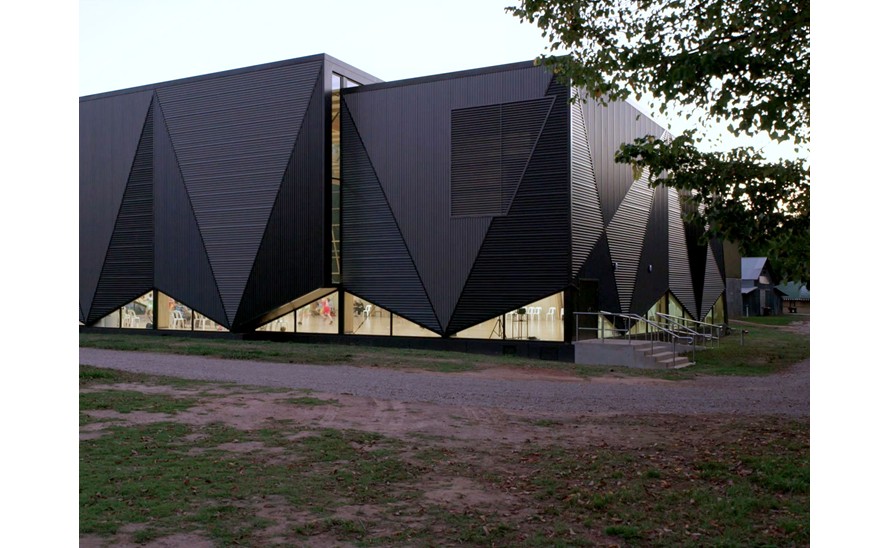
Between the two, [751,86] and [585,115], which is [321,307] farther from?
[751,86]

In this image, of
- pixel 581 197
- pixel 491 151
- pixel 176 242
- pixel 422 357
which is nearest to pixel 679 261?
pixel 581 197

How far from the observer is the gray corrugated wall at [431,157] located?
2388 centimetres

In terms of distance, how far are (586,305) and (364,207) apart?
822cm

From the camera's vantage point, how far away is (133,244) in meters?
29.8

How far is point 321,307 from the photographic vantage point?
2695cm

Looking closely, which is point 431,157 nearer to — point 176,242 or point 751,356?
point 176,242

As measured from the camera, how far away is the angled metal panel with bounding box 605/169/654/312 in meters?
26.1

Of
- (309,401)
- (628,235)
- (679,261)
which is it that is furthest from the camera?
(679,261)

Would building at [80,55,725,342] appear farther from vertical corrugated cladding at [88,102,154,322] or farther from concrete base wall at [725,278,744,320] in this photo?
concrete base wall at [725,278,744,320]

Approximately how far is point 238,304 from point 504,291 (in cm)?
982

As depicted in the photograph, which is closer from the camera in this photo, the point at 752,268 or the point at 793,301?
the point at 752,268

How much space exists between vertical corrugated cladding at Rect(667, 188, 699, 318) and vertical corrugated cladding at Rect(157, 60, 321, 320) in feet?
52.4

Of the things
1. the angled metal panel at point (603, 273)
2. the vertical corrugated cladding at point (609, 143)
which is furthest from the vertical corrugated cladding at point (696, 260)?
the angled metal panel at point (603, 273)
